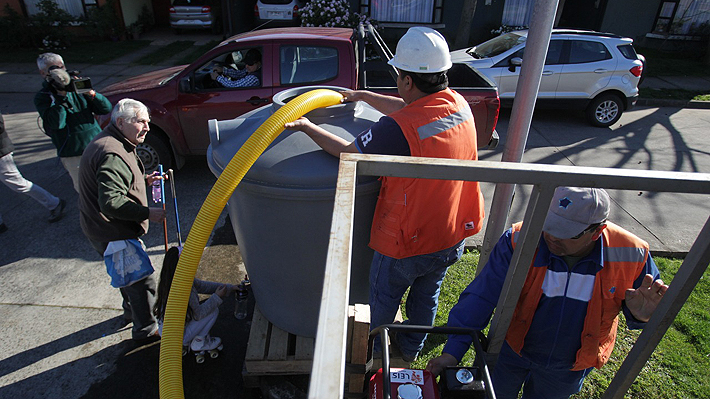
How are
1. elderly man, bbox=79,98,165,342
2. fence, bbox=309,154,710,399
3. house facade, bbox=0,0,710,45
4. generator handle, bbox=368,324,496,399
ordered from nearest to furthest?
fence, bbox=309,154,710,399 < generator handle, bbox=368,324,496,399 < elderly man, bbox=79,98,165,342 < house facade, bbox=0,0,710,45

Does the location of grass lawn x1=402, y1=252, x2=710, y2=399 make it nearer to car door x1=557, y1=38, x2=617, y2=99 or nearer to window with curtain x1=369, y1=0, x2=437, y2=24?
car door x1=557, y1=38, x2=617, y2=99

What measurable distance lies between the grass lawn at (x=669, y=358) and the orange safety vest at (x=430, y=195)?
1.13 m

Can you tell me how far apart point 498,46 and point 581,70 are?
155 cm

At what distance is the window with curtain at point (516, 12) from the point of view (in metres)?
13.1

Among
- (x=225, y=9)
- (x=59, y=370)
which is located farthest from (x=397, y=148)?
(x=225, y=9)

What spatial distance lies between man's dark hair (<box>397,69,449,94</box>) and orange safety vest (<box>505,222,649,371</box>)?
791mm

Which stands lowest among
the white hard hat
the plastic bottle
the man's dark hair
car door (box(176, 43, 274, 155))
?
the plastic bottle

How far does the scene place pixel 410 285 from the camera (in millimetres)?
2480

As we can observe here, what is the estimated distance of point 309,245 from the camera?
7.68 feet

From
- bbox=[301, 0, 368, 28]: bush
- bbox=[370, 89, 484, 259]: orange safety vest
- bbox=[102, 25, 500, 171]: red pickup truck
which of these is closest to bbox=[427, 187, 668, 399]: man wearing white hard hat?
bbox=[370, 89, 484, 259]: orange safety vest

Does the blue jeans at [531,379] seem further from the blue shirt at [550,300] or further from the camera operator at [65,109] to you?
the camera operator at [65,109]

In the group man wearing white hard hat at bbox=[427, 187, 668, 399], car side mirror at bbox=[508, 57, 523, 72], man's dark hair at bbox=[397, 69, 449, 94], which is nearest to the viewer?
man wearing white hard hat at bbox=[427, 187, 668, 399]

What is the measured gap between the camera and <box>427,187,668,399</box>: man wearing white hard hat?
5.13 feet

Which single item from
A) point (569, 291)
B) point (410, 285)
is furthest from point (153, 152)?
point (569, 291)
